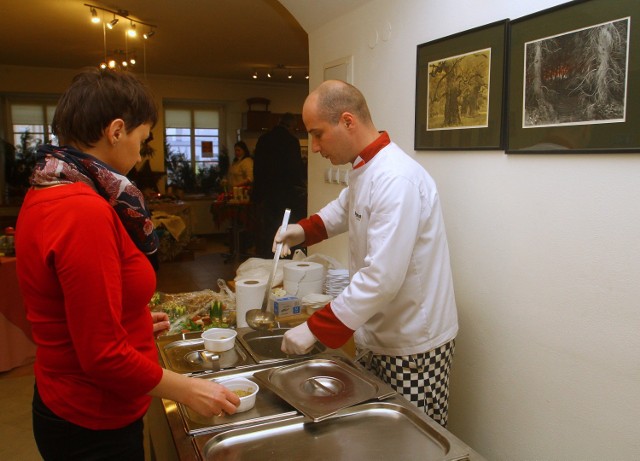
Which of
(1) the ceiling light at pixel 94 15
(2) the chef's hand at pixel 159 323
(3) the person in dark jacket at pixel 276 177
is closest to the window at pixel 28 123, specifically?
(1) the ceiling light at pixel 94 15

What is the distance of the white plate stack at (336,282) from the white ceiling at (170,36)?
136 centimetres

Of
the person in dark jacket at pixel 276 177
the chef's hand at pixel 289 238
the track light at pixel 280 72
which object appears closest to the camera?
the chef's hand at pixel 289 238

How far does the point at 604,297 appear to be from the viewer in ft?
4.16

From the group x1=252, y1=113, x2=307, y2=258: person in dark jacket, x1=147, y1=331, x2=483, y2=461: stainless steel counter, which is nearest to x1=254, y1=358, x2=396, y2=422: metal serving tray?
x1=147, y1=331, x2=483, y2=461: stainless steel counter

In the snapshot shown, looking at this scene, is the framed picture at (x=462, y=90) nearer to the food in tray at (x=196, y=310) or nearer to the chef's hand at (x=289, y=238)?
the chef's hand at (x=289, y=238)

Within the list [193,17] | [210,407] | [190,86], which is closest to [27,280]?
[210,407]

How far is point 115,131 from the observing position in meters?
0.96

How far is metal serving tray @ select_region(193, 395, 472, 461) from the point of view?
1.00 metres

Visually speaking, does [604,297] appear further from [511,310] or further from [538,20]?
[538,20]

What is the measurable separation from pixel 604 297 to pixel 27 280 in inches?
50.3

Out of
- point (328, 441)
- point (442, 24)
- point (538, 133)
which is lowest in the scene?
point (328, 441)

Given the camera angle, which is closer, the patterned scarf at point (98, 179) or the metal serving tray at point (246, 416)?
the patterned scarf at point (98, 179)

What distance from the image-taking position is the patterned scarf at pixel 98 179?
89 centimetres

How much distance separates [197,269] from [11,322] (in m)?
3.08
